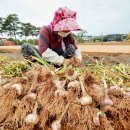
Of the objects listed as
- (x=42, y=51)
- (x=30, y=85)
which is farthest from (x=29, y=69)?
(x=42, y=51)

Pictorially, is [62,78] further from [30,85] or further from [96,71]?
[96,71]

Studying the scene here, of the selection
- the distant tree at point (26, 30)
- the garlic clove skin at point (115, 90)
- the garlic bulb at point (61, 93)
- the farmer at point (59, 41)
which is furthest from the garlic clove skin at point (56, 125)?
the distant tree at point (26, 30)

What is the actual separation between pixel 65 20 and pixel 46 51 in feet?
1.32

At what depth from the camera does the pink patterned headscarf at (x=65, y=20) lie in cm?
297

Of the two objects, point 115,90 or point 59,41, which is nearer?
point 115,90

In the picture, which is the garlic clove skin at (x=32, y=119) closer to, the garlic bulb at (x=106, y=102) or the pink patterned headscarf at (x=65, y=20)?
the garlic bulb at (x=106, y=102)

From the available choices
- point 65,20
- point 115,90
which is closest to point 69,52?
point 65,20

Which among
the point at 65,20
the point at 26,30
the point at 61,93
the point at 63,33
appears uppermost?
the point at 65,20

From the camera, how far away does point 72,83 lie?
197 centimetres

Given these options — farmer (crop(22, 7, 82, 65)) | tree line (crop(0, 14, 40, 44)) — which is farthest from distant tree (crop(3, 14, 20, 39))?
farmer (crop(22, 7, 82, 65))

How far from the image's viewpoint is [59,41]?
3361 millimetres

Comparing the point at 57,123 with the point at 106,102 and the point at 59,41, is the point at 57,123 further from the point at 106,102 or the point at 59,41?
the point at 59,41

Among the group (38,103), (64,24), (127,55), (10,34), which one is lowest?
(10,34)

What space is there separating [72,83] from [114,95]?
260 millimetres
